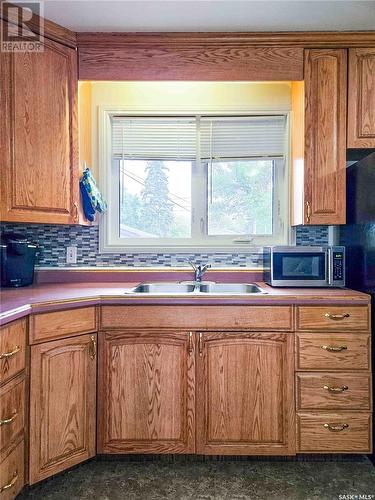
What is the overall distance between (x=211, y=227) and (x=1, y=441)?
1.71 meters

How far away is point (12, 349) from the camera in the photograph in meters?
1.48

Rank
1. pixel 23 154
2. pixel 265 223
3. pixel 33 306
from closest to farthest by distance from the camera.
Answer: pixel 33 306
pixel 23 154
pixel 265 223

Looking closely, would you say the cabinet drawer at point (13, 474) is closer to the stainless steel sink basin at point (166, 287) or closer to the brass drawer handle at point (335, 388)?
the stainless steel sink basin at point (166, 287)

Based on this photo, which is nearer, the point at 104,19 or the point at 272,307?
the point at 272,307

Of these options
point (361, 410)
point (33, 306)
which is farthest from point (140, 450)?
point (361, 410)

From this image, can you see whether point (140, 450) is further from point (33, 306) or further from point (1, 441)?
point (33, 306)

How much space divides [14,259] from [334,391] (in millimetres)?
1920

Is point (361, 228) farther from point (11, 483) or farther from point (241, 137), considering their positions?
point (11, 483)

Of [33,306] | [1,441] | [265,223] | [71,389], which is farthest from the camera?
[265,223]

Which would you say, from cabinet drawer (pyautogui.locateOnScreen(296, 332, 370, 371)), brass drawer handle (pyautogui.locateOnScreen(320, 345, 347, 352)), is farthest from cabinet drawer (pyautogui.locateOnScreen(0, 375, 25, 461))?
brass drawer handle (pyautogui.locateOnScreen(320, 345, 347, 352))

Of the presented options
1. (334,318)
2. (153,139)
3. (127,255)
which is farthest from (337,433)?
(153,139)

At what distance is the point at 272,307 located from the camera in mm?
1827

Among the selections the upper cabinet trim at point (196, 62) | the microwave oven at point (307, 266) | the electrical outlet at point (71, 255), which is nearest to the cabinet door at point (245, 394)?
the microwave oven at point (307, 266)

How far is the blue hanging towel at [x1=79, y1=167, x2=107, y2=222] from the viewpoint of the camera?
215 centimetres
